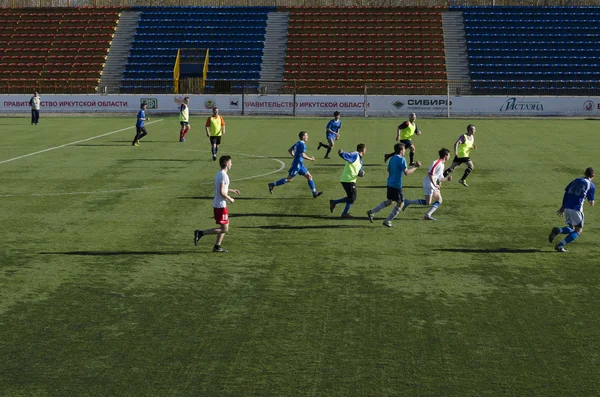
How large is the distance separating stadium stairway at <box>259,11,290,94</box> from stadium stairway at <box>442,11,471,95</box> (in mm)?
13401

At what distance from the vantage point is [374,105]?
2274 inches

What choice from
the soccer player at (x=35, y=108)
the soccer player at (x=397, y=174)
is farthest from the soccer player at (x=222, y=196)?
the soccer player at (x=35, y=108)

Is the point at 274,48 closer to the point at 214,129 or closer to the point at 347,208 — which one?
the point at 214,129

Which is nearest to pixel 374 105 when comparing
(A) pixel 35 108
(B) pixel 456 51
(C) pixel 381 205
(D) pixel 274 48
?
(B) pixel 456 51

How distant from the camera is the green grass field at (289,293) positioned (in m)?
9.15

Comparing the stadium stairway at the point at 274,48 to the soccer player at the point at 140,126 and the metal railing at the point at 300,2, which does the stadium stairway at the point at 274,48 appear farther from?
the soccer player at the point at 140,126

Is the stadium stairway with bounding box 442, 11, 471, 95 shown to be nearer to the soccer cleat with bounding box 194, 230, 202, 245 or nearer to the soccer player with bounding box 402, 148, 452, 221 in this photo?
the soccer player with bounding box 402, 148, 452, 221

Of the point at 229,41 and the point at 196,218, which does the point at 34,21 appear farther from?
the point at 196,218

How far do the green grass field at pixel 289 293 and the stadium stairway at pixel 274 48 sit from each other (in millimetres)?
41741

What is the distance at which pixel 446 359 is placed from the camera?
962 centimetres

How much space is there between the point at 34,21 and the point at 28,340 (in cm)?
7070

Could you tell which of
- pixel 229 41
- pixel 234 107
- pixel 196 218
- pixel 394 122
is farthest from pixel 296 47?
pixel 196 218

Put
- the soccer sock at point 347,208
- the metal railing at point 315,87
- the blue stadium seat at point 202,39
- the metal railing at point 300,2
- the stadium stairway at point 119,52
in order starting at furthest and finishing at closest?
the metal railing at point 300,2 < the blue stadium seat at point 202,39 < the stadium stairway at point 119,52 < the metal railing at point 315,87 < the soccer sock at point 347,208

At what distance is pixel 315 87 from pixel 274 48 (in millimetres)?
13043
